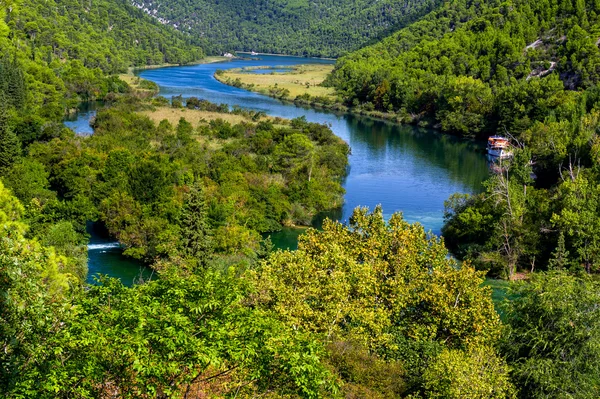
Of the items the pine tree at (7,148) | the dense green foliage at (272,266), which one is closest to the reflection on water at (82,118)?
the dense green foliage at (272,266)

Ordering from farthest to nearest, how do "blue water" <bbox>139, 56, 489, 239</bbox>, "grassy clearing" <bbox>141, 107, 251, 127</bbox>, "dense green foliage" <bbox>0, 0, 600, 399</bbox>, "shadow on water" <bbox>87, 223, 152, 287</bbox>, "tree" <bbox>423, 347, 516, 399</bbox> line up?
"grassy clearing" <bbox>141, 107, 251, 127</bbox> → "blue water" <bbox>139, 56, 489, 239</bbox> → "shadow on water" <bbox>87, 223, 152, 287</bbox> → "tree" <bbox>423, 347, 516, 399</bbox> → "dense green foliage" <bbox>0, 0, 600, 399</bbox>

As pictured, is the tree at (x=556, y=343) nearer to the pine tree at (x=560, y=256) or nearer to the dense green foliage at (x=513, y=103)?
the pine tree at (x=560, y=256)

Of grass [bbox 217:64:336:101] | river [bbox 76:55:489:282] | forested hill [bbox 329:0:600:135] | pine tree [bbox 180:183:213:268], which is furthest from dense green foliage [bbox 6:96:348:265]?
grass [bbox 217:64:336:101]

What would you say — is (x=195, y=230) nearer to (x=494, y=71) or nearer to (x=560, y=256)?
(x=560, y=256)

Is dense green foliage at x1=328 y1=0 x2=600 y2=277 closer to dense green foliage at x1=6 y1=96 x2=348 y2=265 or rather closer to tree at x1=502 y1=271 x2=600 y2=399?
tree at x1=502 y1=271 x2=600 y2=399

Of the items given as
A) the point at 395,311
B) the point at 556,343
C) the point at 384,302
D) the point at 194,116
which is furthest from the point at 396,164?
the point at 556,343

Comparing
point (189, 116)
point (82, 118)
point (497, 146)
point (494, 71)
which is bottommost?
point (82, 118)
